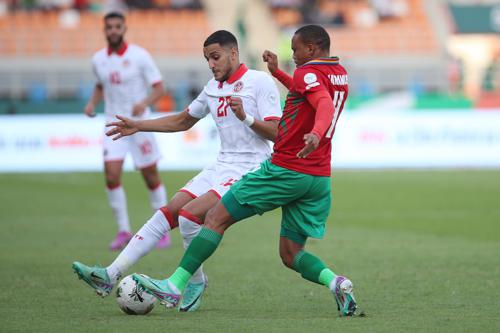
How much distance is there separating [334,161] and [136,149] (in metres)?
12.4

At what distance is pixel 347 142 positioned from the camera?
80.5ft

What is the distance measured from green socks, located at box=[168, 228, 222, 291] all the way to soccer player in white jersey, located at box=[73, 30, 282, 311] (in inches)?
17.4

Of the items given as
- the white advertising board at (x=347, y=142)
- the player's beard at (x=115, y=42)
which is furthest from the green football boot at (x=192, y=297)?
the white advertising board at (x=347, y=142)

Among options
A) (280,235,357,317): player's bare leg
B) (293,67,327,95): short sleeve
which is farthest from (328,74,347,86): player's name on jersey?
(280,235,357,317): player's bare leg

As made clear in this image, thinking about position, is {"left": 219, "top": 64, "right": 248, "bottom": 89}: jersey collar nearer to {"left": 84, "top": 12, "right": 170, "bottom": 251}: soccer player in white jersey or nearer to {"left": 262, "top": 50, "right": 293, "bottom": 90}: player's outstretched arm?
{"left": 262, "top": 50, "right": 293, "bottom": 90}: player's outstretched arm

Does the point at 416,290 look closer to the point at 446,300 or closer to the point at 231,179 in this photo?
the point at 446,300

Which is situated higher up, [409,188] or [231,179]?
[231,179]

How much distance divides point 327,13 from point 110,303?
102 feet

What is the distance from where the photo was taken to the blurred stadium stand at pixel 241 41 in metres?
30.2

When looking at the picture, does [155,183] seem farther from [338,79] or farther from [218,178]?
[338,79]

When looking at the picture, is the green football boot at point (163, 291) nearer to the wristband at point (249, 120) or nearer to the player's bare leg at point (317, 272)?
the player's bare leg at point (317, 272)

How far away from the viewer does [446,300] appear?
26.5 feet

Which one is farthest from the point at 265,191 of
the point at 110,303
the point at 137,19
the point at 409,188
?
the point at 137,19

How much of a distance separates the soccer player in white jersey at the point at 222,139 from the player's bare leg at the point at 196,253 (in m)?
0.41
